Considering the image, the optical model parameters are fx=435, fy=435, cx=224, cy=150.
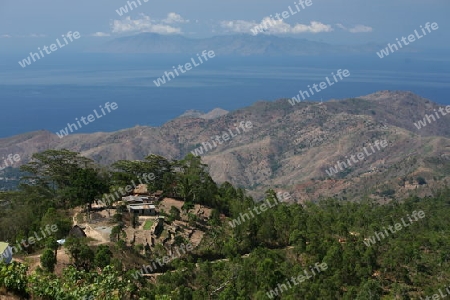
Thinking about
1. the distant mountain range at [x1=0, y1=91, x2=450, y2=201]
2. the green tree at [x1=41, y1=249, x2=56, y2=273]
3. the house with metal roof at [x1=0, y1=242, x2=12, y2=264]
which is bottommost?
the distant mountain range at [x1=0, y1=91, x2=450, y2=201]

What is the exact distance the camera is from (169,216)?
120 feet

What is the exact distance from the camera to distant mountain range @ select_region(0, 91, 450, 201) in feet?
383

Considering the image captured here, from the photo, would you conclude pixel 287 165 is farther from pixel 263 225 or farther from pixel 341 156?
pixel 263 225

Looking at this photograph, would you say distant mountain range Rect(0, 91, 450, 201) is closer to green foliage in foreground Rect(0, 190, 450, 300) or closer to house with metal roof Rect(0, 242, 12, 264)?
green foliage in foreground Rect(0, 190, 450, 300)

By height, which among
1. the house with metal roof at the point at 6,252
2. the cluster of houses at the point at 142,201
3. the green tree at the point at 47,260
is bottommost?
the cluster of houses at the point at 142,201

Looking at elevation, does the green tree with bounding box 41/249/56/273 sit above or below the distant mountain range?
above

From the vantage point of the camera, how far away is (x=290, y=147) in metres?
164

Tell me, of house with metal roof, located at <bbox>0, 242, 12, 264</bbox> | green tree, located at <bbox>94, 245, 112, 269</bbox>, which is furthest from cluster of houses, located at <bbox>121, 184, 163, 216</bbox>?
house with metal roof, located at <bbox>0, 242, 12, 264</bbox>

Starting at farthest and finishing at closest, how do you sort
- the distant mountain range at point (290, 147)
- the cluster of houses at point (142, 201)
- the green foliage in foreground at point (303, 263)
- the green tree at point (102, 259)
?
the distant mountain range at point (290, 147) → the cluster of houses at point (142, 201) → the green foliage in foreground at point (303, 263) → the green tree at point (102, 259)

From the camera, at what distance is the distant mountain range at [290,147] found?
117 metres

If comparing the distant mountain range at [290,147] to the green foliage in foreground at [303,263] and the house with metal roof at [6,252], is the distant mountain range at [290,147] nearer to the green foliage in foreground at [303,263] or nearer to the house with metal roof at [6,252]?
the green foliage in foreground at [303,263]

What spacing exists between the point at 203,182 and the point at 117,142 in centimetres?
13574

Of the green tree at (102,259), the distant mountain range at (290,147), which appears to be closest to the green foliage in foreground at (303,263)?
Answer: the green tree at (102,259)

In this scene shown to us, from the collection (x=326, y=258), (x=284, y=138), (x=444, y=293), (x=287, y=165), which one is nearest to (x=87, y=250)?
(x=326, y=258)
